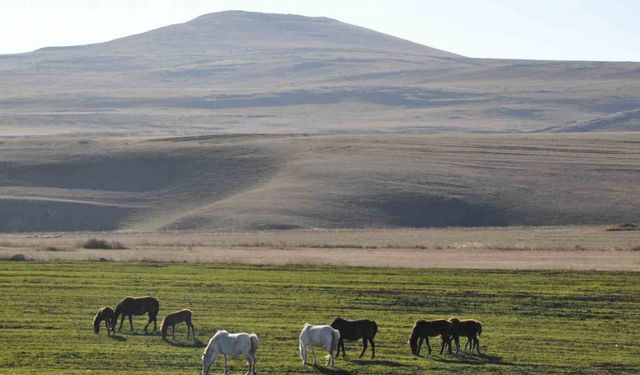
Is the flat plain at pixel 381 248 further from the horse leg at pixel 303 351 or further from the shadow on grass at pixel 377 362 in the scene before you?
the horse leg at pixel 303 351

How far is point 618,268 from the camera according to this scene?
42094mm

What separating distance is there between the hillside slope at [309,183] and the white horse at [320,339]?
4768 cm

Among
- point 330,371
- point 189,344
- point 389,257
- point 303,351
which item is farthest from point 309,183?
point 330,371

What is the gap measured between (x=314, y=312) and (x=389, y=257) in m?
18.6

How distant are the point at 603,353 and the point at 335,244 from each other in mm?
33062

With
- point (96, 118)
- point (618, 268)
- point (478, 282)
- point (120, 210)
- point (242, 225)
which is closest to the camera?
point (478, 282)

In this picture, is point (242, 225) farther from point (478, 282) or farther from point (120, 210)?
point (478, 282)

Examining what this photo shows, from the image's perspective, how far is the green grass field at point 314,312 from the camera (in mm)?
22422

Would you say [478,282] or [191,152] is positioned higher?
[191,152]

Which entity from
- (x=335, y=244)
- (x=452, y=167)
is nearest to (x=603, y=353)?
(x=335, y=244)

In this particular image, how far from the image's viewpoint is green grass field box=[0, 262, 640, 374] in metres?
22.4

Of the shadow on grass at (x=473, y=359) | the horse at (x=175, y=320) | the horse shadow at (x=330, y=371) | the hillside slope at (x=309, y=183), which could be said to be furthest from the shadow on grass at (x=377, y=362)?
the hillside slope at (x=309, y=183)

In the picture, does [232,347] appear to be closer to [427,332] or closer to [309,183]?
[427,332]

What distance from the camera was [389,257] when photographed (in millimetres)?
47531
